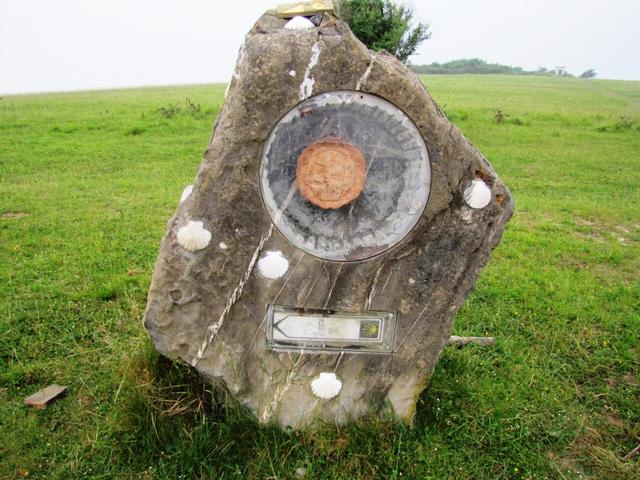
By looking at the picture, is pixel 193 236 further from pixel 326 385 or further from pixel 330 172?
pixel 326 385

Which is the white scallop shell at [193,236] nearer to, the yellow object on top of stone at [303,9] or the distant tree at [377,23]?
the yellow object on top of stone at [303,9]

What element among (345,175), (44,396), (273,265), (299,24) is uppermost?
(299,24)

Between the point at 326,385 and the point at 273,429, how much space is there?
38 centimetres

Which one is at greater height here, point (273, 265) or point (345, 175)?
point (345, 175)

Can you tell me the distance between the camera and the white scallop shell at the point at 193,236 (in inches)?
99.5

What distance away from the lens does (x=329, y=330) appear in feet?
9.07

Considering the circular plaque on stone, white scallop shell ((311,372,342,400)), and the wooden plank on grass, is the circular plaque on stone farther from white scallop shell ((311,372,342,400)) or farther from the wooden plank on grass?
the wooden plank on grass

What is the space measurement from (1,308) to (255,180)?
8.76ft

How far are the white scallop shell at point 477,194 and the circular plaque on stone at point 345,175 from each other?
0.74ft

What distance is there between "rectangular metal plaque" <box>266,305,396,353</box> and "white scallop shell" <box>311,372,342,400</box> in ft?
0.49

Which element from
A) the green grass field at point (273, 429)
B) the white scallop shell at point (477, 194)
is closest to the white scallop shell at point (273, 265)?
the green grass field at point (273, 429)

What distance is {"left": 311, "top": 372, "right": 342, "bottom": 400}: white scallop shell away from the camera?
281cm

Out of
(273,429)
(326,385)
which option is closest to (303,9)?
(326,385)

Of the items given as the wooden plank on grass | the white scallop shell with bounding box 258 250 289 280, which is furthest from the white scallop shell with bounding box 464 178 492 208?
the wooden plank on grass
